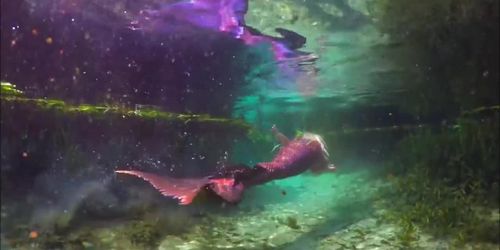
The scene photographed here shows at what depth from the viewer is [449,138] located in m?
11.8

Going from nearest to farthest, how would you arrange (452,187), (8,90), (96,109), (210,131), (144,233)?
(144,233), (8,90), (96,109), (452,187), (210,131)

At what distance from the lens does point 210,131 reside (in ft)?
40.8

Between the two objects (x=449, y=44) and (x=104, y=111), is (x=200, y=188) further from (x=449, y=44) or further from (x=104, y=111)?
(x=449, y=44)

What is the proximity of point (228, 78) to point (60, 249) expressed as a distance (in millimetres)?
8671

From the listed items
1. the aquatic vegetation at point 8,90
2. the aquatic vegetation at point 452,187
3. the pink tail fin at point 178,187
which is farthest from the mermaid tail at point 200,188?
the aquatic vegetation at point 8,90

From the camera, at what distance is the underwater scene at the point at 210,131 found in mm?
6699

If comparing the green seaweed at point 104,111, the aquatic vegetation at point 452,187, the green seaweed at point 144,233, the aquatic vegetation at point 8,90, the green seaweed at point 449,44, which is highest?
the green seaweed at point 449,44

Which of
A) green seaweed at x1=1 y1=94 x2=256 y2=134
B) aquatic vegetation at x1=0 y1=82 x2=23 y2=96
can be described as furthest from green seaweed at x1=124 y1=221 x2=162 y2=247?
aquatic vegetation at x1=0 y1=82 x2=23 y2=96

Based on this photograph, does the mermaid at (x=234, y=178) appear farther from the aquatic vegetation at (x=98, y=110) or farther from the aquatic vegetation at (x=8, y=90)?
the aquatic vegetation at (x=8, y=90)

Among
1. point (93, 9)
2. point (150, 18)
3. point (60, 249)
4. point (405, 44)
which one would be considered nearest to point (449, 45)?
point (405, 44)

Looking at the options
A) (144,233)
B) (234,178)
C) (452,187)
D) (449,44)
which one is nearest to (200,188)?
(234,178)

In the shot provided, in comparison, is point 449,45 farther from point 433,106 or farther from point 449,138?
point 433,106

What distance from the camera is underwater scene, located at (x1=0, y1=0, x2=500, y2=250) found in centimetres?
670

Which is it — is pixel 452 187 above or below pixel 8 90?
below
